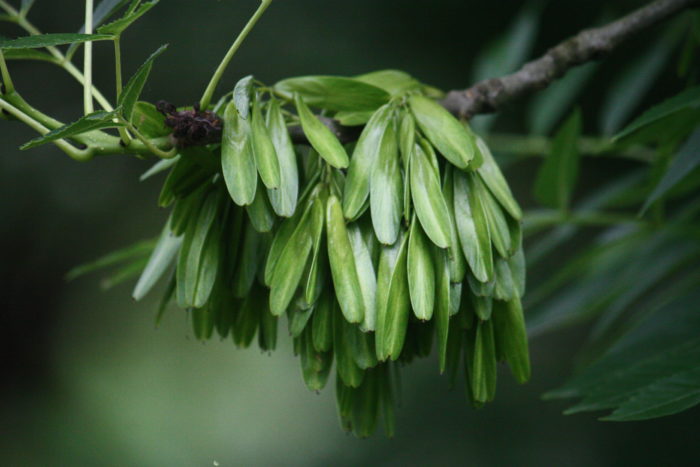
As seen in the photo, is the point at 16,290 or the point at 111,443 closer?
the point at 111,443

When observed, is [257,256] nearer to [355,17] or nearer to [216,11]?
[216,11]

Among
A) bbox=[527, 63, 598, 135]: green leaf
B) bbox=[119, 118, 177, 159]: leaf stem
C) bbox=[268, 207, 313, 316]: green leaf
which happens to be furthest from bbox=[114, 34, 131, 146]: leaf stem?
bbox=[527, 63, 598, 135]: green leaf

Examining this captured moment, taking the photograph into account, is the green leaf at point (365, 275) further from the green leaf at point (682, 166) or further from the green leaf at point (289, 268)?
the green leaf at point (682, 166)

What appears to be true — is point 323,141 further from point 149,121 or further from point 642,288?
point 642,288

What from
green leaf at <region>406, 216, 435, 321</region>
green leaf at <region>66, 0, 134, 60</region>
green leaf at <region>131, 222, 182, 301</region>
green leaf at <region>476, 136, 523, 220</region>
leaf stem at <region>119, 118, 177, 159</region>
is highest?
green leaf at <region>66, 0, 134, 60</region>

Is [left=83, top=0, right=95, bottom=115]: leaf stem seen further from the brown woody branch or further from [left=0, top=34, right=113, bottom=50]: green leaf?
the brown woody branch

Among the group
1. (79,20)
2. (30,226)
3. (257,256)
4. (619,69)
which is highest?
(79,20)

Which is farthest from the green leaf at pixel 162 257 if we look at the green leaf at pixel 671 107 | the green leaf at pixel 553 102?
the green leaf at pixel 553 102

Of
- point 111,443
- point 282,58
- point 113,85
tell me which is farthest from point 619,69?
point 111,443
